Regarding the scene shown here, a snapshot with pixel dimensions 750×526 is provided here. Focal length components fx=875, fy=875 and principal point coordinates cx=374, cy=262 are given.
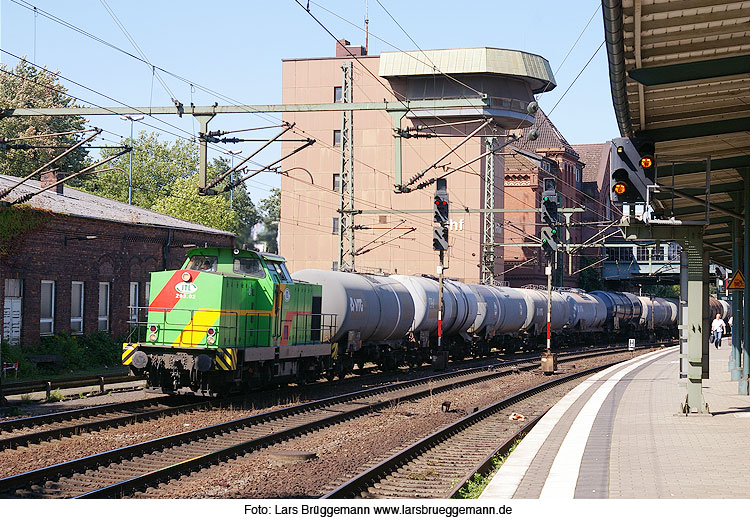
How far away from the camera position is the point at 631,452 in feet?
42.7

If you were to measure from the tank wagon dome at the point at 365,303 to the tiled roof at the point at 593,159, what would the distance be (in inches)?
3290

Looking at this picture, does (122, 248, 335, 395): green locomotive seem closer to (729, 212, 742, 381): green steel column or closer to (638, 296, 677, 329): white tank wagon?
(729, 212, 742, 381): green steel column

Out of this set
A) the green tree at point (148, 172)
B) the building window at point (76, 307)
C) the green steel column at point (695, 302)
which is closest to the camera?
the green steel column at point (695, 302)

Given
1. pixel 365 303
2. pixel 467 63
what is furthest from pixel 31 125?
pixel 365 303

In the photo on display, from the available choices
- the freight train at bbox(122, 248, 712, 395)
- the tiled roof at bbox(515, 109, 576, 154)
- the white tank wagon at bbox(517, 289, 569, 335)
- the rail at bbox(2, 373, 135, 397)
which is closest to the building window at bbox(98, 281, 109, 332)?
the freight train at bbox(122, 248, 712, 395)

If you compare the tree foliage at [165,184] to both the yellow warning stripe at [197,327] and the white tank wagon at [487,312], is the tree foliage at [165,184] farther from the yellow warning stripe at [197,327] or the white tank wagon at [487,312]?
the yellow warning stripe at [197,327]

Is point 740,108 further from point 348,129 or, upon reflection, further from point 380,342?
point 348,129

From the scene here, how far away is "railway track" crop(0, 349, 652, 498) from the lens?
10922 mm

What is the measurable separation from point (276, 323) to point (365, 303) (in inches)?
253

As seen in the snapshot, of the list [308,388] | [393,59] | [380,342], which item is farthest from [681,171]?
[393,59]

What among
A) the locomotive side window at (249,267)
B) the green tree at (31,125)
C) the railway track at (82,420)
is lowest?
the railway track at (82,420)

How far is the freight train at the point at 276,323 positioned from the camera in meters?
19.0

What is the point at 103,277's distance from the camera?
32.4 metres

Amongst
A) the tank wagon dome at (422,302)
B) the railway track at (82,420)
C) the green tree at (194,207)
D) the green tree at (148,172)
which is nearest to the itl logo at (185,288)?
the railway track at (82,420)
